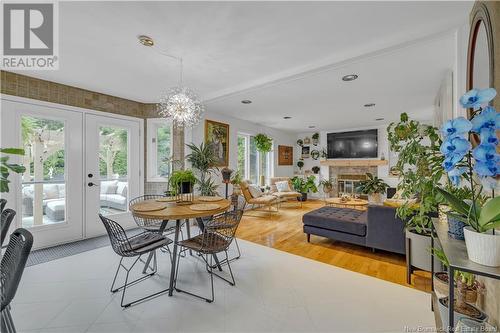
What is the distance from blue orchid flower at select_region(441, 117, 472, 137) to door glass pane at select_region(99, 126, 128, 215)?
4518 millimetres

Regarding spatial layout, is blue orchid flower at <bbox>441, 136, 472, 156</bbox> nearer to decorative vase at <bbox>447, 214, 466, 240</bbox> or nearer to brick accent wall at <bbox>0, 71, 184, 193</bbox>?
decorative vase at <bbox>447, 214, 466, 240</bbox>

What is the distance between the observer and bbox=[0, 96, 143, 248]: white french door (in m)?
3.04

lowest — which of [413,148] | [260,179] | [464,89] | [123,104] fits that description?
[260,179]

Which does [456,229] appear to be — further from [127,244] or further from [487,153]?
[127,244]

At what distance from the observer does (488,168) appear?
32.1 inches

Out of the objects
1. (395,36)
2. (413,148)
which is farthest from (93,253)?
(395,36)

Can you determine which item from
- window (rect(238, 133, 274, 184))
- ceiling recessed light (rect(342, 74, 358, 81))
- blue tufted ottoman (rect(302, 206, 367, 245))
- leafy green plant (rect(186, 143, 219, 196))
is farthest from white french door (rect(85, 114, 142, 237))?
ceiling recessed light (rect(342, 74, 358, 81))

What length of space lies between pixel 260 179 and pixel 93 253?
4.61 metres

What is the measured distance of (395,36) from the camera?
7.00 ft

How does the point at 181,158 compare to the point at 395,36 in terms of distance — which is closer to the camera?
the point at 395,36

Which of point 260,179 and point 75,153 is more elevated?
point 75,153

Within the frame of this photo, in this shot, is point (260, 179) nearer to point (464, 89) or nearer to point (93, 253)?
point (93, 253)

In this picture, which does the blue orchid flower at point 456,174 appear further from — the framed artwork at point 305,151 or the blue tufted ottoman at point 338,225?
the framed artwork at point 305,151

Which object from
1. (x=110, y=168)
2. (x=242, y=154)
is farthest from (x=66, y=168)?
(x=242, y=154)
